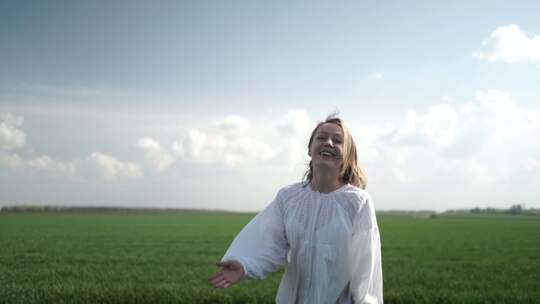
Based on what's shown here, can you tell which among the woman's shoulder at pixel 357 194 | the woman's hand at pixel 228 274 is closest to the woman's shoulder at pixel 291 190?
the woman's shoulder at pixel 357 194

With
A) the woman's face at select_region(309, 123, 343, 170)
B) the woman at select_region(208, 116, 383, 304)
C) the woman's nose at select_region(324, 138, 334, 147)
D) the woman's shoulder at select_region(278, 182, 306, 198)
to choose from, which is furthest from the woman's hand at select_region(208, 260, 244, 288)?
the woman's nose at select_region(324, 138, 334, 147)

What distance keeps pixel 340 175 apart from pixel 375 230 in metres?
0.47

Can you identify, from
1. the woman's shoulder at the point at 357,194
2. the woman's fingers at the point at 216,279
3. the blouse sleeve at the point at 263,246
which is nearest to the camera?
the woman's fingers at the point at 216,279

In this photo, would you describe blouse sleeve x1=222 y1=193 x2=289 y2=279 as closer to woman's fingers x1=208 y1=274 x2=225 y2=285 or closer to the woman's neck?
woman's fingers x1=208 y1=274 x2=225 y2=285

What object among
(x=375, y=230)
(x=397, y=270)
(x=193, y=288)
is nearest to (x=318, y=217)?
(x=375, y=230)

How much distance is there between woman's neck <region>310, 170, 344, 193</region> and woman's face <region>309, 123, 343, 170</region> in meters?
0.06

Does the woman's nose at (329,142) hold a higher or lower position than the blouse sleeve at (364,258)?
higher

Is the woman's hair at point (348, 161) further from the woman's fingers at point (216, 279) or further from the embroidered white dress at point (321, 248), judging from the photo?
the woman's fingers at point (216, 279)

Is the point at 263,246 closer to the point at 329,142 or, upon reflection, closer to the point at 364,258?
the point at 364,258

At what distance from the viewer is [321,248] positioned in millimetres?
3078

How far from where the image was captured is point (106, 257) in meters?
15.0

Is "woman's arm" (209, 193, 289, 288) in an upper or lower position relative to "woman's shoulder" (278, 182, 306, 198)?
lower

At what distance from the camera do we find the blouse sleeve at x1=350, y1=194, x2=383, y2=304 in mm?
3023

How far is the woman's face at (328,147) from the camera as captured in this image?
3152mm
